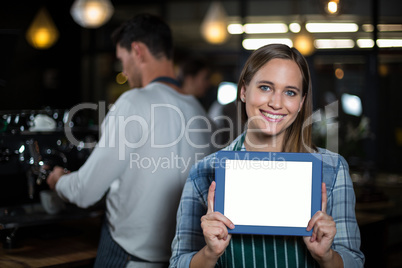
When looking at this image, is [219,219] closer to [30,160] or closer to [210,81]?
[30,160]

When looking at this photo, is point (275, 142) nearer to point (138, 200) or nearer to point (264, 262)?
point (264, 262)

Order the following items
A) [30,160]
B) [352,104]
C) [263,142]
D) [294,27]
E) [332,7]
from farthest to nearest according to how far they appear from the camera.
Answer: [294,27] → [352,104] → [332,7] → [30,160] → [263,142]

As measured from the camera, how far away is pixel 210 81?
606cm

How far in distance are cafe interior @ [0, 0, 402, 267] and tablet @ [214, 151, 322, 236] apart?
113cm

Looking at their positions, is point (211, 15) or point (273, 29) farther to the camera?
point (273, 29)

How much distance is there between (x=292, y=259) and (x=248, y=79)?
1.87 ft

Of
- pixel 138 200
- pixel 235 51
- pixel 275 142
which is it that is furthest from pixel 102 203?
pixel 235 51

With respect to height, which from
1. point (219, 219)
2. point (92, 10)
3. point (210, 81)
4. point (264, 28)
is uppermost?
point (264, 28)

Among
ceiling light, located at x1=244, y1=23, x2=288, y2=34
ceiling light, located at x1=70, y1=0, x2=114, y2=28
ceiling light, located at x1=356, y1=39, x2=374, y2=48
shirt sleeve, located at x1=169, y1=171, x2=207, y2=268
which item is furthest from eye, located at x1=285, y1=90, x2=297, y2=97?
ceiling light, located at x1=244, y1=23, x2=288, y2=34

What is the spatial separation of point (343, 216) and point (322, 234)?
0.56 feet

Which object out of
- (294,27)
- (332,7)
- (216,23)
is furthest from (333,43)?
(332,7)

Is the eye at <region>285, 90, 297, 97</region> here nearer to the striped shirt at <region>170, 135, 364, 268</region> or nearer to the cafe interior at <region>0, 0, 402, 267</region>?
the striped shirt at <region>170, 135, 364, 268</region>

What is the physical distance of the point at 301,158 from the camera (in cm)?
142

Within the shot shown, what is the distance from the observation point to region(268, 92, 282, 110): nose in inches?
60.4
